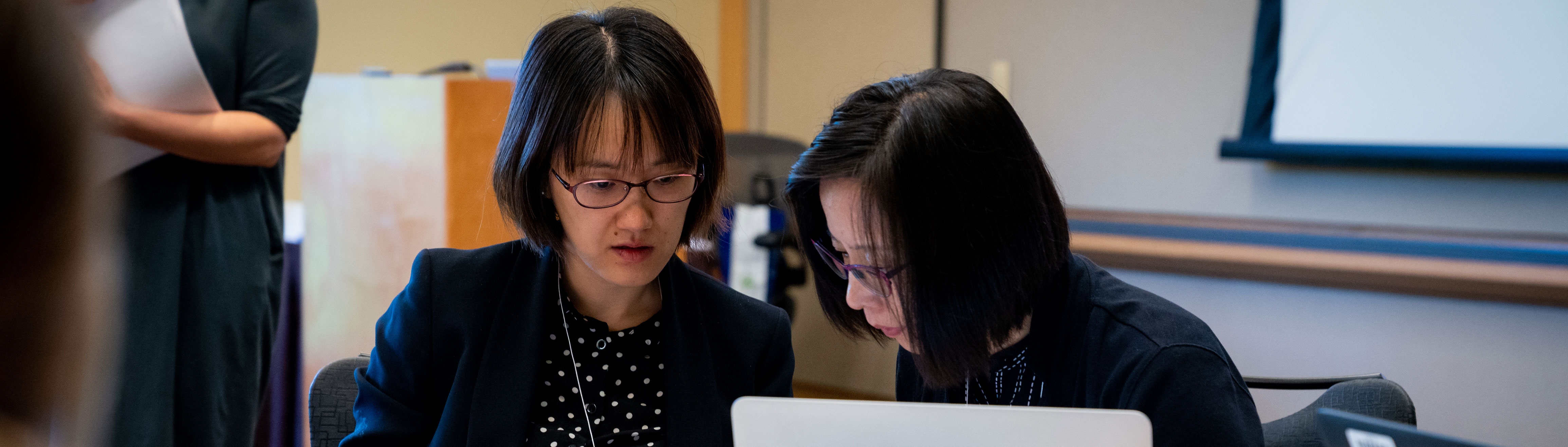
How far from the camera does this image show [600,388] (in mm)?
1160

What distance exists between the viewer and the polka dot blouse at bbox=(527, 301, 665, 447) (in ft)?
3.70

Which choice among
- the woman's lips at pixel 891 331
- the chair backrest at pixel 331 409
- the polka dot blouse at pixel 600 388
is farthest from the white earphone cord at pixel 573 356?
the woman's lips at pixel 891 331

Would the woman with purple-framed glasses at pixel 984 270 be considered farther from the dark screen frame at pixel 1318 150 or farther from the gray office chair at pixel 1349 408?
the dark screen frame at pixel 1318 150

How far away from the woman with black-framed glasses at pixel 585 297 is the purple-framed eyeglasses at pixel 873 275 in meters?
0.20

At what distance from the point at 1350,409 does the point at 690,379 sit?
2.42 ft

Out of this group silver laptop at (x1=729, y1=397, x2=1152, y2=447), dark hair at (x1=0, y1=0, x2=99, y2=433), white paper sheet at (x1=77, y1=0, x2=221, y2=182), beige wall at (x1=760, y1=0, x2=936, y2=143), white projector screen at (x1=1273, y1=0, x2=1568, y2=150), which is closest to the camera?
dark hair at (x1=0, y1=0, x2=99, y2=433)

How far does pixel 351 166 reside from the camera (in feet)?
6.33

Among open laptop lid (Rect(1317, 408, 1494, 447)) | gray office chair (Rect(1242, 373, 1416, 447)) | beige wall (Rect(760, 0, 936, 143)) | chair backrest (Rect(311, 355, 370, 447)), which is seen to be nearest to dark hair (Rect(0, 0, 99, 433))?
open laptop lid (Rect(1317, 408, 1494, 447))

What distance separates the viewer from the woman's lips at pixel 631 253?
112 centimetres

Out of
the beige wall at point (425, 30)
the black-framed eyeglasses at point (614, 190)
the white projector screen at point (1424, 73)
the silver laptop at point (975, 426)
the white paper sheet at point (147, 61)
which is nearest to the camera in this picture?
the silver laptop at point (975, 426)

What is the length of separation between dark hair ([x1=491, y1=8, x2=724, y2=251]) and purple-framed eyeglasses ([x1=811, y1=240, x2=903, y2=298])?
217 millimetres

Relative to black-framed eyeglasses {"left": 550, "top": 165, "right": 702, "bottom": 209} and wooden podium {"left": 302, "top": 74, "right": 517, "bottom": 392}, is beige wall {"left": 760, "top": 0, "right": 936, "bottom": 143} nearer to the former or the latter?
wooden podium {"left": 302, "top": 74, "right": 517, "bottom": 392}

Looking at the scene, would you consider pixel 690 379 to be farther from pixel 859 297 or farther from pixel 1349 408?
pixel 1349 408

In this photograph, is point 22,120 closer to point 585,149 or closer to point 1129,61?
point 585,149
